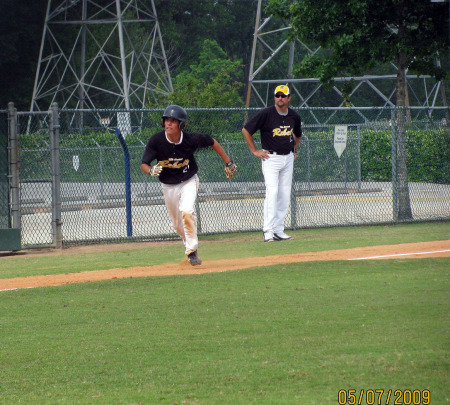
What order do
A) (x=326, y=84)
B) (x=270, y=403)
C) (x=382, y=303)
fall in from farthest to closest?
(x=326, y=84) < (x=382, y=303) < (x=270, y=403)

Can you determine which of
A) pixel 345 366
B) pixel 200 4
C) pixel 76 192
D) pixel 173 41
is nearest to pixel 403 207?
pixel 76 192

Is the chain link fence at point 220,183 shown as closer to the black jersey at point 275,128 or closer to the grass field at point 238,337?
the black jersey at point 275,128

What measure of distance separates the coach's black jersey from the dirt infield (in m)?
1.11

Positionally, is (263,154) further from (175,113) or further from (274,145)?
(175,113)

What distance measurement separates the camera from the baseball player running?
31.7 ft

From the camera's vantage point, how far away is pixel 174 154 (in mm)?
9781

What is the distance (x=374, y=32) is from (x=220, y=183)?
4340 mm

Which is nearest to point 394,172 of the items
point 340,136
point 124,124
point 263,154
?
point 340,136

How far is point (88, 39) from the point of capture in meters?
46.1

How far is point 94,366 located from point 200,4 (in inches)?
2574

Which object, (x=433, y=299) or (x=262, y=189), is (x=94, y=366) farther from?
(x=262, y=189)
